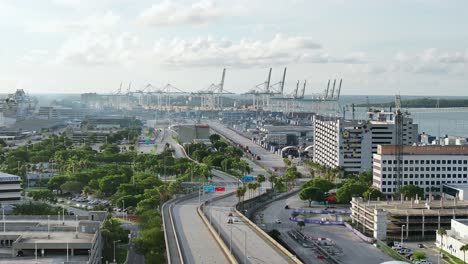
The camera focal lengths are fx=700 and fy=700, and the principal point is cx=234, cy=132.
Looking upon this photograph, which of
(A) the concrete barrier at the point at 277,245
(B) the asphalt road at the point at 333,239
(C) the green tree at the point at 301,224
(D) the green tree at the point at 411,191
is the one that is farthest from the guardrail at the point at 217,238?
(D) the green tree at the point at 411,191

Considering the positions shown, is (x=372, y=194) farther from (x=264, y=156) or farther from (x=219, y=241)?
(x=264, y=156)

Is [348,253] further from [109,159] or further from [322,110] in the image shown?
[322,110]

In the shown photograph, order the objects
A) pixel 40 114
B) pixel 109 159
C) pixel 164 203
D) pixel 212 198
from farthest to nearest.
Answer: pixel 40 114 < pixel 109 159 < pixel 212 198 < pixel 164 203

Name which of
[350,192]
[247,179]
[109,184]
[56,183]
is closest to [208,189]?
[109,184]

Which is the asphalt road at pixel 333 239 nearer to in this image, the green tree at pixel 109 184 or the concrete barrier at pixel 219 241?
the concrete barrier at pixel 219 241

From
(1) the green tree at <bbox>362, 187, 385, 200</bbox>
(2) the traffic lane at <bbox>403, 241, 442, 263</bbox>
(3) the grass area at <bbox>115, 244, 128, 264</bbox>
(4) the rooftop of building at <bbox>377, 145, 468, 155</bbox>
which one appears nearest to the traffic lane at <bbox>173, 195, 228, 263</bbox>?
(3) the grass area at <bbox>115, 244, 128, 264</bbox>

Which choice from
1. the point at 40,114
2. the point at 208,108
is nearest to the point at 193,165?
the point at 40,114

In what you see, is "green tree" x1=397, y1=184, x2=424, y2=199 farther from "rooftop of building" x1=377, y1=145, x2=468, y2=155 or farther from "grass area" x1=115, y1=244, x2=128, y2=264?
"grass area" x1=115, y1=244, x2=128, y2=264
